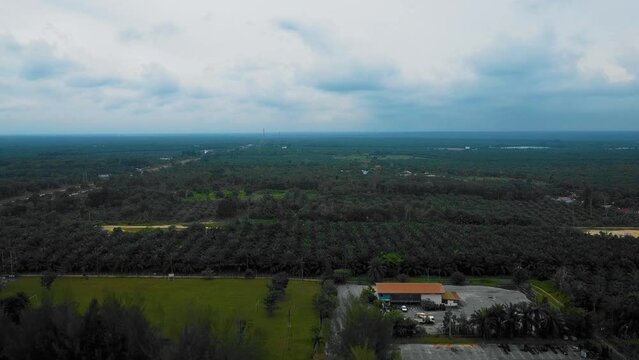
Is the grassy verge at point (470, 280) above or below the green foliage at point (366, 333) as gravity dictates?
below

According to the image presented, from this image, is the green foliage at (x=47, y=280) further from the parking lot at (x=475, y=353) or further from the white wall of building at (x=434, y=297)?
the white wall of building at (x=434, y=297)

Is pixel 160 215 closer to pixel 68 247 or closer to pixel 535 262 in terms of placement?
pixel 68 247

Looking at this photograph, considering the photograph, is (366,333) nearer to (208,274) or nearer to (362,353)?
(362,353)

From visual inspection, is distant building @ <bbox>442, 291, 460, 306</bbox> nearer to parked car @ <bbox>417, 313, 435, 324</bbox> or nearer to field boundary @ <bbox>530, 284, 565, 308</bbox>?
parked car @ <bbox>417, 313, 435, 324</bbox>

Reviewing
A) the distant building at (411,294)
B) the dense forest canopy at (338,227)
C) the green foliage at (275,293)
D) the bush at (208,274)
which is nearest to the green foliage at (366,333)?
the green foliage at (275,293)

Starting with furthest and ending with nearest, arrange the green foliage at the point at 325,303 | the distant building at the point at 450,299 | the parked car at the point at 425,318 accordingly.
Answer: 1. the distant building at the point at 450,299
2. the parked car at the point at 425,318
3. the green foliage at the point at 325,303

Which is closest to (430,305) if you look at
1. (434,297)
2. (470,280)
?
(434,297)
